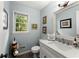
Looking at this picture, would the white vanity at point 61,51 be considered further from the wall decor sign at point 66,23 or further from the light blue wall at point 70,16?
the wall decor sign at point 66,23

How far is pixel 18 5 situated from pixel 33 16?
2.93 ft

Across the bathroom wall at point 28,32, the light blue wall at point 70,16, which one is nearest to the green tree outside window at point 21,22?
the bathroom wall at point 28,32

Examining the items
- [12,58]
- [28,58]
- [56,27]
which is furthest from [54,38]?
[12,58]

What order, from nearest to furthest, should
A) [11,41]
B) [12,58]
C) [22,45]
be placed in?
[12,58]
[11,41]
[22,45]

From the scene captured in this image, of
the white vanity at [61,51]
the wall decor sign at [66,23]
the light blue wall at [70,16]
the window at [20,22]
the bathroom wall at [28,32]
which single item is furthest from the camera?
the window at [20,22]

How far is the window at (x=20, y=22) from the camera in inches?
156

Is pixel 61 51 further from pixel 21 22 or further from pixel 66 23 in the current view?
pixel 21 22

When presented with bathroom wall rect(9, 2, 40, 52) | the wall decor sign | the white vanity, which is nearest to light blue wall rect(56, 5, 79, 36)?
the wall decor sign

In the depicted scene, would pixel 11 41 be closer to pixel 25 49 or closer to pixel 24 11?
pixel 25 49

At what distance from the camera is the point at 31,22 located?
4340mm

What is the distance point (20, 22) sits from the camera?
13.6 ft

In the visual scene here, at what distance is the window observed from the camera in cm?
397

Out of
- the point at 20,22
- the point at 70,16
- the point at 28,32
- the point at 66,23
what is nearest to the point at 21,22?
the point at 20,22

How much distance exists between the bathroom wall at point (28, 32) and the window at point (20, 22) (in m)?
0.18
